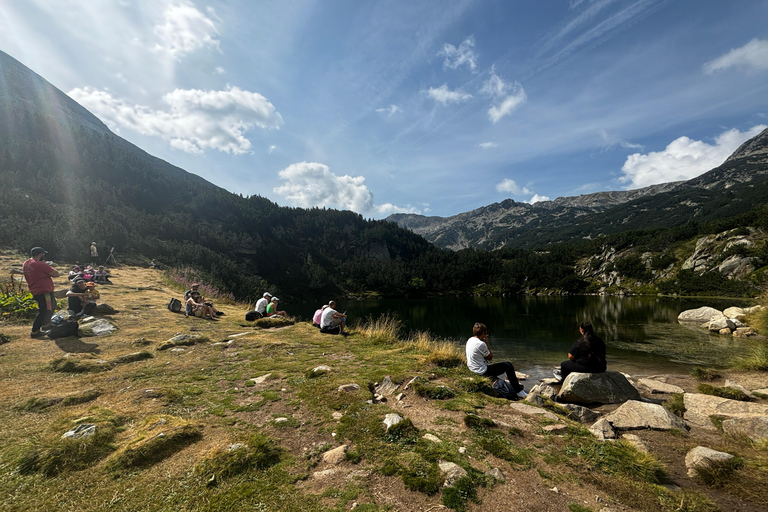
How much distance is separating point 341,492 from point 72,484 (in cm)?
342

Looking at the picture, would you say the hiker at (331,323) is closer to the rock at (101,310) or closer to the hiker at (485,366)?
the hiker at (485,366)

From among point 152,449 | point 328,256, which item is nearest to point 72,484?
point 152,449

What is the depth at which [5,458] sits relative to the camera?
13.5 ft

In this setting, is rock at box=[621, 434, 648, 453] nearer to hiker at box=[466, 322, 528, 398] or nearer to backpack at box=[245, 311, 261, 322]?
hiker at box=[466, 322, 528, 398]

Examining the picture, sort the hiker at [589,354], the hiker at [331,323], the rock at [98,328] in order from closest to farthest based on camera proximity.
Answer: the hiker at [589,354] → the rock at [98,328] → the hiker at [331,323]

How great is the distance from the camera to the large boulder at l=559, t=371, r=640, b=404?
8977mm

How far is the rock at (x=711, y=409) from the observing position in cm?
717

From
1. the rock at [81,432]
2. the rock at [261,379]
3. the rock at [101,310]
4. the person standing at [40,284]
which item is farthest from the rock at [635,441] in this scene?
the rock at [101,310]

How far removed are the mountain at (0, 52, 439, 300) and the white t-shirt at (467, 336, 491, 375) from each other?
1134 inches

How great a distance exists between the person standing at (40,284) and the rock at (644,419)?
58.5ft

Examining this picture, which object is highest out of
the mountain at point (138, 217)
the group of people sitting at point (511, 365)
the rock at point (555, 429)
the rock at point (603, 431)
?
the mountain at point (138, 217)

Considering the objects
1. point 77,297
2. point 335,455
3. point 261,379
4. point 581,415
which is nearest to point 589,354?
point 581,415

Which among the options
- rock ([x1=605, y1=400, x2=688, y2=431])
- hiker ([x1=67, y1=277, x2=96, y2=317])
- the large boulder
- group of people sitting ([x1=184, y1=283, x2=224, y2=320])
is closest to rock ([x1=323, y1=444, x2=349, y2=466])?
rock ([x1=605, y1=400, x2=688, y2=431])

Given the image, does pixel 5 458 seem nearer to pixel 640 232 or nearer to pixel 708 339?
pixel 708 339
